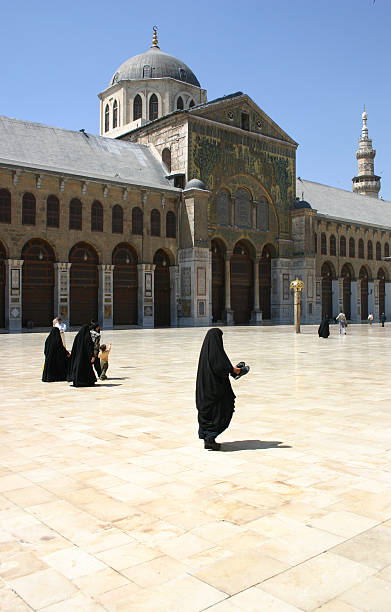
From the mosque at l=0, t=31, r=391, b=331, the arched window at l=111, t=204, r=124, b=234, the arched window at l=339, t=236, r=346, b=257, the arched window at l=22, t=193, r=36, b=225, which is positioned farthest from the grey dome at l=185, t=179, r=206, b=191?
the arched window at l=339, t=236, r=346, b=257

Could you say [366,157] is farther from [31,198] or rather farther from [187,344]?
[187,344]

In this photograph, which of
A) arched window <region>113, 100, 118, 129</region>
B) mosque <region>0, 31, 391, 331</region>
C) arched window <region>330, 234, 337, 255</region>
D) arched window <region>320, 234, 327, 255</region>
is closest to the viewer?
mosque <region>0, 31, 391, 331</region>

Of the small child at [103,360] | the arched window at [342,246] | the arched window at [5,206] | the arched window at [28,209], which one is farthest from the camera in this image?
the arched window at [342,246]

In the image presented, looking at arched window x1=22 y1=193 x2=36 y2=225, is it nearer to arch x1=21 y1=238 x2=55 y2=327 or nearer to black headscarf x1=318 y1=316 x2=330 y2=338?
arch x1=21 y1=238 x2=55 y2=327

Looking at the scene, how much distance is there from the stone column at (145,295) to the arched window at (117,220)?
252 cm

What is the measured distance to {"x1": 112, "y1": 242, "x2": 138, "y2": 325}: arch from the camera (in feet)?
111

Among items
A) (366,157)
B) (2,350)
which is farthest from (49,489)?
(366,157)

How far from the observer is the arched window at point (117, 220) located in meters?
33.3

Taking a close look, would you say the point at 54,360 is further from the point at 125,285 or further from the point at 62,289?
the point at 125,285

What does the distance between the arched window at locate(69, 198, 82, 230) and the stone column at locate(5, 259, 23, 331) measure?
3.77 metres

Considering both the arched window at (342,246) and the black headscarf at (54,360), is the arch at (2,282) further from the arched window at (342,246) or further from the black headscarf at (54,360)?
the arched window at (342,246)

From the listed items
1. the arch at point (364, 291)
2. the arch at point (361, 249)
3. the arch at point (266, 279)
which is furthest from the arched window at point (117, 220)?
the arch at point (364, 291)

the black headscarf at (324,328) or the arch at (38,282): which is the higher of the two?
the arch at (38,282)

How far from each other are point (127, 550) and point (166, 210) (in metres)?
33.2
